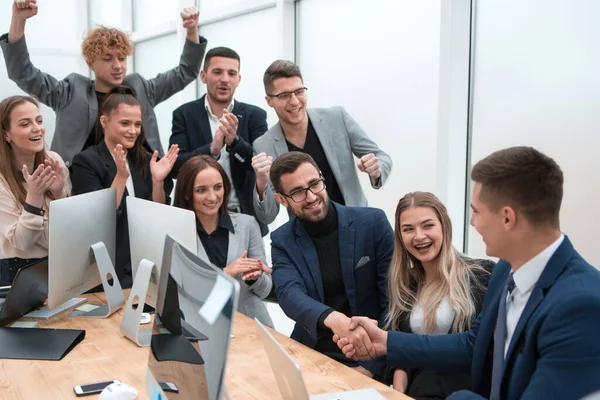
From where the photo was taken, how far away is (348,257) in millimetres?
2609

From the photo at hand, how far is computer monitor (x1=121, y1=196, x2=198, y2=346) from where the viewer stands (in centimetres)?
233

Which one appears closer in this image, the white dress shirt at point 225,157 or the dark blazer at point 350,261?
the dark blazer at point 350,261

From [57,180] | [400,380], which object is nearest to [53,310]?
[57,180]

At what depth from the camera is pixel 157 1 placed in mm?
7145

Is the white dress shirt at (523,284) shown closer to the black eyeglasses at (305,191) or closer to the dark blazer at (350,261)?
the dark blazer at (350,261)

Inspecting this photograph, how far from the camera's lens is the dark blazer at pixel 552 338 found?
4.68 ft

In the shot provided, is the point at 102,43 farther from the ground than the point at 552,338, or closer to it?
farther from the ground

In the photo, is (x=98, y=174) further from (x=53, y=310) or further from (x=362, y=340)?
(x=362, y=340)

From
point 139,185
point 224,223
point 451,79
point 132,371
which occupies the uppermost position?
point 451,79

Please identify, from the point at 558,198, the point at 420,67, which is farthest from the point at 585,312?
the point at 420,67

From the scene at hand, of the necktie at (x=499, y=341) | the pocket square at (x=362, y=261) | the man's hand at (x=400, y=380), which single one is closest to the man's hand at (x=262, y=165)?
the pocket square at (x=362, y=261)

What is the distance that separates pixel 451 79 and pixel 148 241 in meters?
1.86

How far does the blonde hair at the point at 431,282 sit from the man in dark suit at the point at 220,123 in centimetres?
122

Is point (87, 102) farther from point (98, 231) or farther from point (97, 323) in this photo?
point (97, 323)
